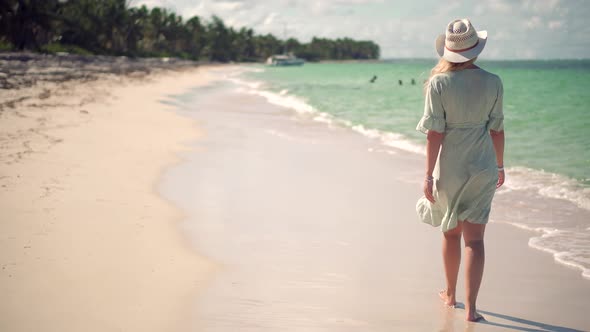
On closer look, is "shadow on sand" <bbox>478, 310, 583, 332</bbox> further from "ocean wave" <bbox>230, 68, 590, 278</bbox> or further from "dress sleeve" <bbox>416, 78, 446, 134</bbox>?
"dress sleeve" <bbox>416, 78, 446, 134</bbox>

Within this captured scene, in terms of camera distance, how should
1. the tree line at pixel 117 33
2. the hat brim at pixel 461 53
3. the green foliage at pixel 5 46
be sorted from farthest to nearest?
the tree line at pixel 117 33 → the green foliage at pixel 5 46 → the hat brim at pixel 461 53

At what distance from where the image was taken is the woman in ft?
8.92

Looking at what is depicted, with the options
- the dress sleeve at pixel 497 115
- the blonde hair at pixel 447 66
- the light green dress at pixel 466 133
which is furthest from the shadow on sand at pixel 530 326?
the blonde hair at pixel 447 66

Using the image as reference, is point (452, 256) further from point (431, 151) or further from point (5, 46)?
point (5, 46)

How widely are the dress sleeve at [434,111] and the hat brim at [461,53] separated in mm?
154

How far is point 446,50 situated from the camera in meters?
2.77

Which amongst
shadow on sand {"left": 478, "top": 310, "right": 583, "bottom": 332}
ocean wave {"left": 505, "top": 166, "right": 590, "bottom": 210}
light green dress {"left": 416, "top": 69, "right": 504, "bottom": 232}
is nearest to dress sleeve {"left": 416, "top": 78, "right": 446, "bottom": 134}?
light green dress {"left": 416, "top": 69, "right": 504, "bottom": 232}

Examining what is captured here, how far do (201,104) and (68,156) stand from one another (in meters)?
10.7

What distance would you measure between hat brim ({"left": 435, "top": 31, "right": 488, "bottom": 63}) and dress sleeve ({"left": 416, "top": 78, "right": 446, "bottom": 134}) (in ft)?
0.51

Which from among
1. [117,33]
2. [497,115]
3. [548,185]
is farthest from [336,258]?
[117,33]

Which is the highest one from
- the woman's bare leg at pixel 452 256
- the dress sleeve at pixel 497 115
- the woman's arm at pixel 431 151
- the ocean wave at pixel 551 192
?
the dress sleeve at pixel 497 115

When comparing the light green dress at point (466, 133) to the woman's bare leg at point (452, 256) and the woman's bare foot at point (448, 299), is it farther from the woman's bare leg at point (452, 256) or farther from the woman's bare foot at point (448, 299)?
the woman's bare foot at point (448, 299)

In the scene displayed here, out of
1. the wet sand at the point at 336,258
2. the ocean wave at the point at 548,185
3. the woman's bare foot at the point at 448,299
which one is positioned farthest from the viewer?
the ocean wave at the point at 548,185

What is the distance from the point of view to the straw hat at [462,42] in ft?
8.84
